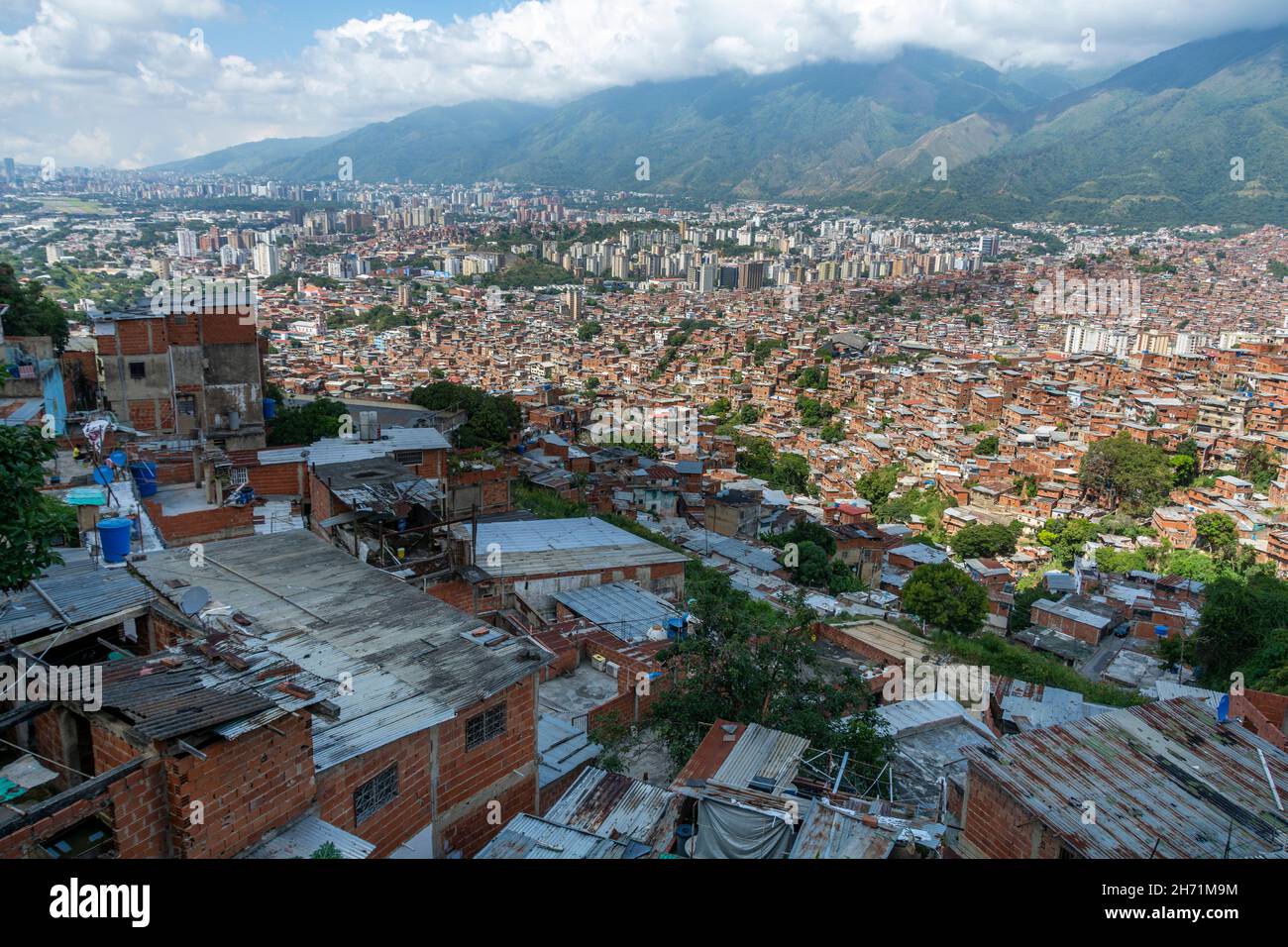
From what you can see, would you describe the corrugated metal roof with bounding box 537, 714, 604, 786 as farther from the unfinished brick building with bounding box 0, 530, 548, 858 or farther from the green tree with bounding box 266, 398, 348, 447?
the green tree with bounding box 266, 398, 348, 447

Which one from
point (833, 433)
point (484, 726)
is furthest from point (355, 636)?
point (833, 433)

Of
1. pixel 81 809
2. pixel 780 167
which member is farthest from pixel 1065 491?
pixel 780 167

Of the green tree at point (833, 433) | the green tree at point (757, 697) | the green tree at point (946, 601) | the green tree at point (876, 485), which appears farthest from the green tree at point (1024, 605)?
the green tree at point (833, 433)

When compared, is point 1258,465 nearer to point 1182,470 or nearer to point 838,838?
point 1182,470

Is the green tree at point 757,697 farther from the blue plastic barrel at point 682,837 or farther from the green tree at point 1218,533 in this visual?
the green tree at point 1218,533

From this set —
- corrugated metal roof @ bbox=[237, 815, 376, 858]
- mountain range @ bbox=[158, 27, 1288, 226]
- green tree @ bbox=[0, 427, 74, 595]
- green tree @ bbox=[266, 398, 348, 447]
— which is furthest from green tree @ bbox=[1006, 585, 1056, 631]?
mountain range @ bbox=[158, 27, 1288, 226]
